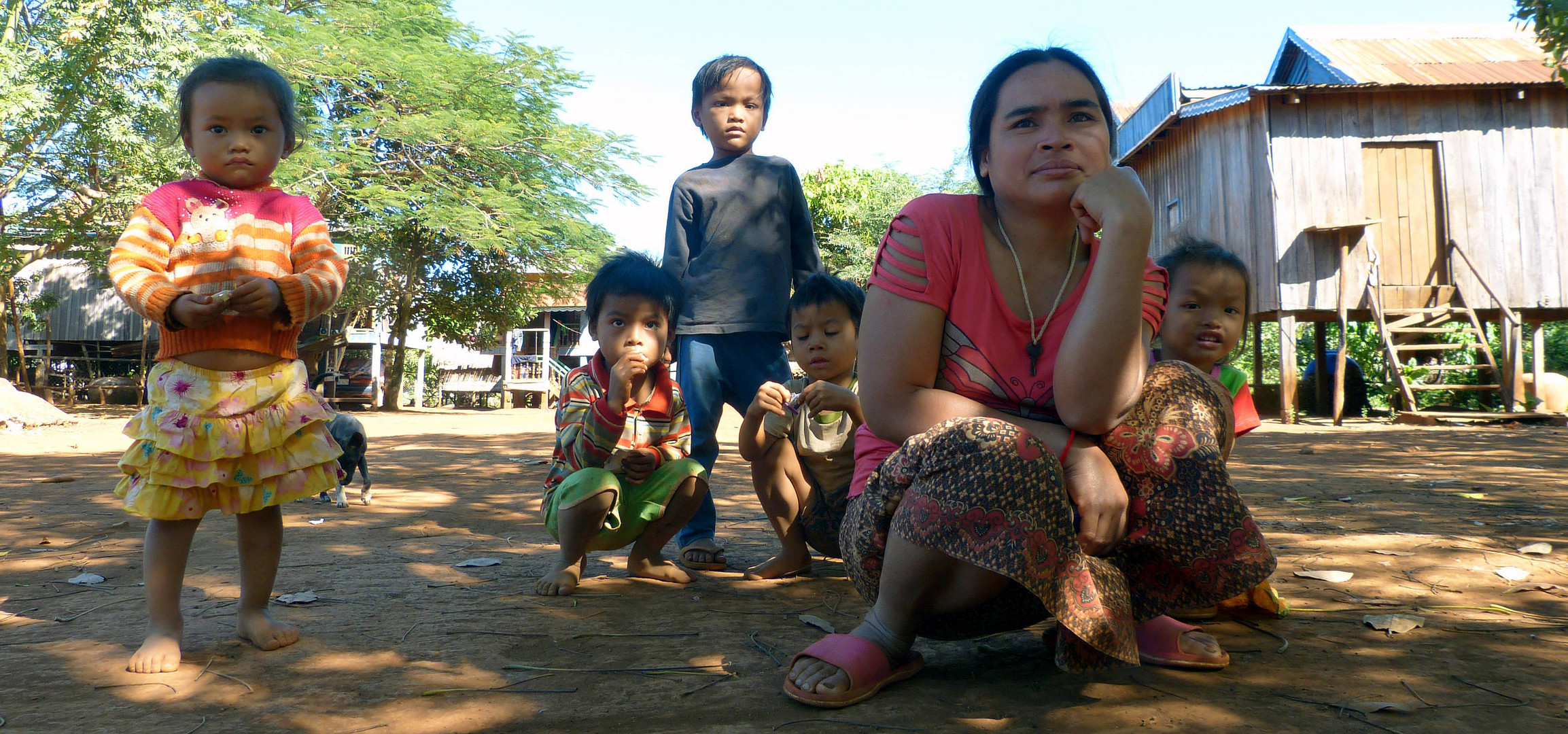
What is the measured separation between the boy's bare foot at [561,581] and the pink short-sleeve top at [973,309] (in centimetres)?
151

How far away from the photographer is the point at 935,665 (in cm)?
211

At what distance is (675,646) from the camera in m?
2.30

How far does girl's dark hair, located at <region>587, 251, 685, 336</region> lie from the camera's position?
304cm

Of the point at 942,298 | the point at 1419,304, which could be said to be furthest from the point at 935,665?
the point at 1419,304

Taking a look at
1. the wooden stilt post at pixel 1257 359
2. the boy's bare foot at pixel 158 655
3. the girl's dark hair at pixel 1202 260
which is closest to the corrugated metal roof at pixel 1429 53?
the wooden stilt post at pixel 1257 359

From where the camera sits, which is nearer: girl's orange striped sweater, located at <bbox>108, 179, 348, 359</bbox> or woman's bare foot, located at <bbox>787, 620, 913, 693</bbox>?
woman's bare foot, located at <bbox>787, 620, 913, 693</bbox>

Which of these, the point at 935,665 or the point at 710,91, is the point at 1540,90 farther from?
the point at 935,665

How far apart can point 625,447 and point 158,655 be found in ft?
4.48

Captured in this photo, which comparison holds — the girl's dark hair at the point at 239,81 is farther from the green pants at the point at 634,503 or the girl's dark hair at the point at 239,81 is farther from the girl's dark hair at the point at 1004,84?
the girl's dark hair at the point at 1004,84

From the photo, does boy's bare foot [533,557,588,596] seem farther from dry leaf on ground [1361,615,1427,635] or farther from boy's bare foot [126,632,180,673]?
dry leaf on ground [1361,615,1427,635]

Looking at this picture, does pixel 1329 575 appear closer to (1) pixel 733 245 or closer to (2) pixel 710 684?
(2) pixel 710 684

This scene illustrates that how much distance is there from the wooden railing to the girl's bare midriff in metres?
13.6

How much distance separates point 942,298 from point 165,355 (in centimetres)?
190

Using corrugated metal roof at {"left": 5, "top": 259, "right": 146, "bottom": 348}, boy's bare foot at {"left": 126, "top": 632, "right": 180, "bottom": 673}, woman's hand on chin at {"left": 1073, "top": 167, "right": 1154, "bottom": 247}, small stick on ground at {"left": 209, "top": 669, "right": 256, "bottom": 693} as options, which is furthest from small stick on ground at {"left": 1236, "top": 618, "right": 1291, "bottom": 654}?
corrugated metal roof at {"left": 5, "top": 259, "right": 146, "bottom": 348}
